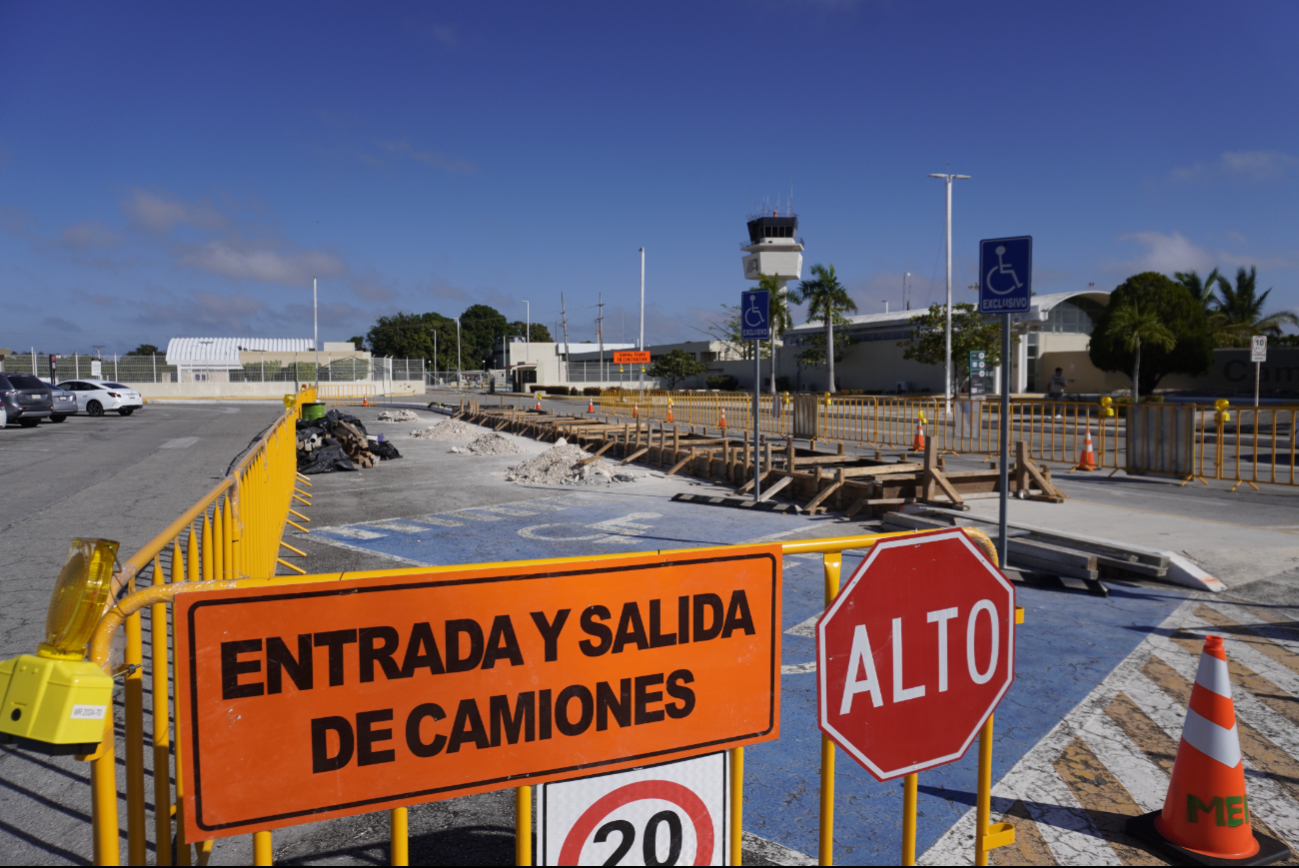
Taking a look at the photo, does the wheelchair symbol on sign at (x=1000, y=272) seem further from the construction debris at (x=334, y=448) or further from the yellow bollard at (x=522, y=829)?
the construction debris at (x=334, y=448)

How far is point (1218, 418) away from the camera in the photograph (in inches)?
552

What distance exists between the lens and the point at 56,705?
7.54ft

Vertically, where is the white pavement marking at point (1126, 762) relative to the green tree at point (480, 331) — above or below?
below

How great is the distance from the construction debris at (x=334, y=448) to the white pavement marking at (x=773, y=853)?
15.6 metres

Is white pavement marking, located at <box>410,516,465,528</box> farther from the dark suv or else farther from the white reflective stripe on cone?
the dark suv

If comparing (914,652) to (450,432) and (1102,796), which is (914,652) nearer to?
(1102,796)

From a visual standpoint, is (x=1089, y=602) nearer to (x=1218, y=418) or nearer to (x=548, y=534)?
(x=548, y=534)

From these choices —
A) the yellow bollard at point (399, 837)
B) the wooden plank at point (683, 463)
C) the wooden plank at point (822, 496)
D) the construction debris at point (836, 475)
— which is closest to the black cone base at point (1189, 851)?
the yellow bollard at point (399, 837)

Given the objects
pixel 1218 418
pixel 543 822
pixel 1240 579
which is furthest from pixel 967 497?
pixel 543 822

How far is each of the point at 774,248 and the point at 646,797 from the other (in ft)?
271

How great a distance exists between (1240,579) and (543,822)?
26.2 ft

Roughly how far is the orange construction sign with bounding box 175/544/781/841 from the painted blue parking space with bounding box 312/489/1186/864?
50.0 inches

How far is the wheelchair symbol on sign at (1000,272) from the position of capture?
7555 millimetres

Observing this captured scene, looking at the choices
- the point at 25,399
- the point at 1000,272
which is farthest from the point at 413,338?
the point at 1000,272
